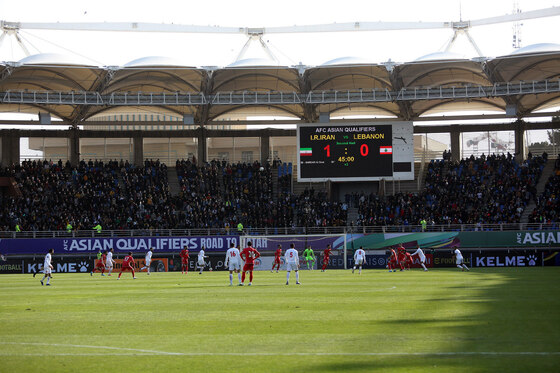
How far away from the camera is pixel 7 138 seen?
62.2 meters

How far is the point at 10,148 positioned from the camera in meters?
62.2

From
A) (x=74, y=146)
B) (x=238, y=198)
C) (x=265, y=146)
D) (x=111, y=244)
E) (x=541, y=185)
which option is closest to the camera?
(x=111, y=244)

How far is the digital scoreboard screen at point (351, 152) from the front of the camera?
52.0 metres

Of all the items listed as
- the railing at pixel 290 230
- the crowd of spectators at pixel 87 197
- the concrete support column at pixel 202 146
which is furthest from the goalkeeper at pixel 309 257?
the concrete support column at pixel 202 146

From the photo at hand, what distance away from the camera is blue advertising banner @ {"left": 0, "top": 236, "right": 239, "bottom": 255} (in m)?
48.1

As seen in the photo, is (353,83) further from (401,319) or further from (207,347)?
(207,347)

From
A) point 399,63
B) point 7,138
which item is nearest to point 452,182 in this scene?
point 399,63

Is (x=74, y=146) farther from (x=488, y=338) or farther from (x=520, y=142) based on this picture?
(x=488, y=338)

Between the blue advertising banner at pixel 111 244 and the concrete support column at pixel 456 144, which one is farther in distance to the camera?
the concrete support column at pixel 456 144

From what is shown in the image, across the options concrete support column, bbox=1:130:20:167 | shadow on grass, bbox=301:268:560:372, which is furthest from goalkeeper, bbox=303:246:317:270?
concrete support column, bbox=1:130:20:167

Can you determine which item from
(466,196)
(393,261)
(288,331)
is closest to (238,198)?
(466,196)

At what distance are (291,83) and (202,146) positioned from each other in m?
12.0

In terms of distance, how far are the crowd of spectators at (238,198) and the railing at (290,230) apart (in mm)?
1363

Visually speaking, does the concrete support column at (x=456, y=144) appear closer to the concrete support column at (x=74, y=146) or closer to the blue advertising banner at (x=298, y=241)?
the blue advertising banner at (x=298, y=241)
